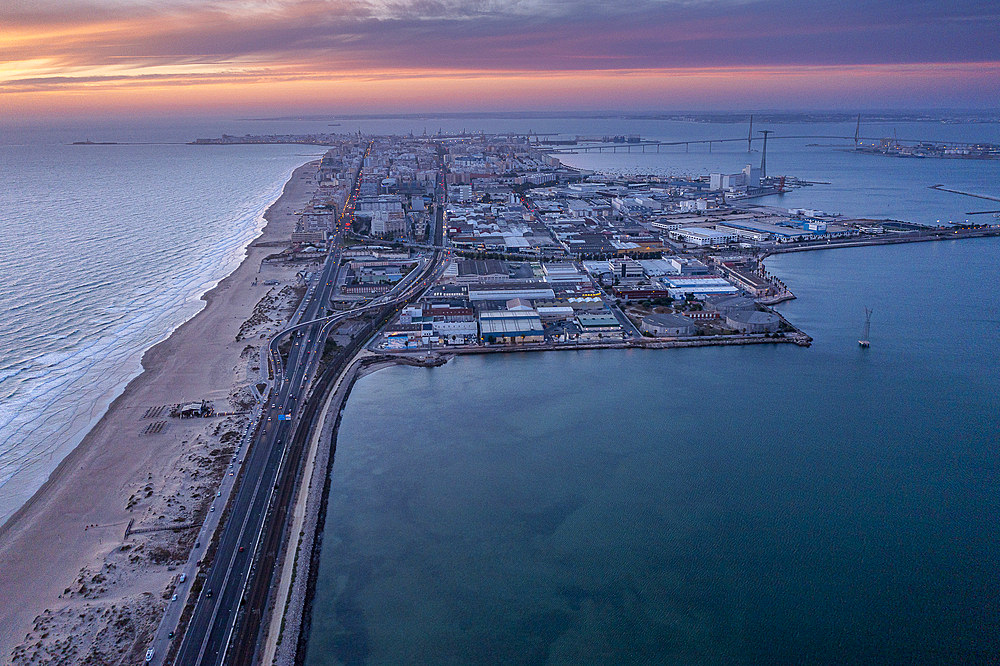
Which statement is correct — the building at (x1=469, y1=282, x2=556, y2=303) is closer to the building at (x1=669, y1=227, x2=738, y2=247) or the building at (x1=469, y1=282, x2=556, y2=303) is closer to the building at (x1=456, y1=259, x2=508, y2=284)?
the building at (x1=456, y1=259, x2=508, y2=284)

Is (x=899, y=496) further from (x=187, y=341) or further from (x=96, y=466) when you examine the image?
(x=187, y=341)

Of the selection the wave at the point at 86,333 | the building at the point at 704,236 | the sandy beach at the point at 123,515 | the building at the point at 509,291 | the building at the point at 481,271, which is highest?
the building at the point at 704,236

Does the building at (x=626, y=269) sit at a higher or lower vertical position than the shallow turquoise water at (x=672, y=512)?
higher

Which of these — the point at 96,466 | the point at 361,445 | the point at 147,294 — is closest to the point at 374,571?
the point at 361,445

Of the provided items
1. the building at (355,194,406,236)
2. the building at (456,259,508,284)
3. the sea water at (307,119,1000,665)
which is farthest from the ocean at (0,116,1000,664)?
the building at (355,194,406,236)

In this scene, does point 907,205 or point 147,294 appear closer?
point 147,294

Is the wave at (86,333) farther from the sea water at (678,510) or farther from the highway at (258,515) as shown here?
the sea water at (678,510)

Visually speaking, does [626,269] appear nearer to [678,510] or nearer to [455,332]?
[455,332]

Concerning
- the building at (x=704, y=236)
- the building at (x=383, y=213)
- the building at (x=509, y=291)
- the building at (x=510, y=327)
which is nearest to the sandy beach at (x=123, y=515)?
the building at (x=510, y=327)
